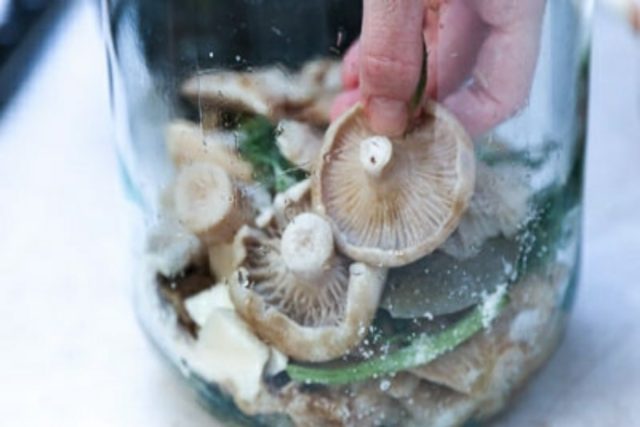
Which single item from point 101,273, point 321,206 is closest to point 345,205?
point 321,206

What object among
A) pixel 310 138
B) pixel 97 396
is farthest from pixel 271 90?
pixel 97 396

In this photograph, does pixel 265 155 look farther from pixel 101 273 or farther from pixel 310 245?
pixel 101 273

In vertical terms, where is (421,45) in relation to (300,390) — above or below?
above

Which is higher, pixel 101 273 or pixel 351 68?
pixel 351 68

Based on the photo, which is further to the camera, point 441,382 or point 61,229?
point 61,229

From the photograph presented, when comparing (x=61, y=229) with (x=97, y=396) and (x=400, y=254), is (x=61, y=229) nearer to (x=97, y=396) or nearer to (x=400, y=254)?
(x=97, y=396)

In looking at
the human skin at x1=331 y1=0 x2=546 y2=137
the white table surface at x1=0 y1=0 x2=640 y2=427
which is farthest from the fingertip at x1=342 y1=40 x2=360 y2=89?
the white table surface at x1=0 y1=0 x2=640 y2=427

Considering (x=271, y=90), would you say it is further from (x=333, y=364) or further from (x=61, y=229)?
(x=61, y=229)
